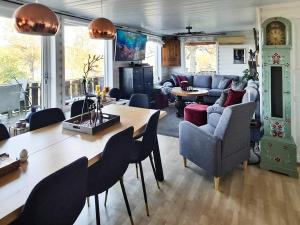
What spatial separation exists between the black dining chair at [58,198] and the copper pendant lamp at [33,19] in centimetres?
93

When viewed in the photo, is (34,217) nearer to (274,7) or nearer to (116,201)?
(116,201)

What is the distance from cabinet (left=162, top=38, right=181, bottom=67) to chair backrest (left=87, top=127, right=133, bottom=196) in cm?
665

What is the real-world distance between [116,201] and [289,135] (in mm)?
2292

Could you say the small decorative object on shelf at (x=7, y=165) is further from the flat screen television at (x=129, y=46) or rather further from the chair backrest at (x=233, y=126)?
the flat screen television at (x=129, y=46)

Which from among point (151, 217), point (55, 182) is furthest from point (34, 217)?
point (151, 217)

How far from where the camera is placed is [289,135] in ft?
10.0

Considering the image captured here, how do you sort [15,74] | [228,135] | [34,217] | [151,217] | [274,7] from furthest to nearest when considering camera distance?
[15,74], [274,7], [228,135], [151,217], [34,217]

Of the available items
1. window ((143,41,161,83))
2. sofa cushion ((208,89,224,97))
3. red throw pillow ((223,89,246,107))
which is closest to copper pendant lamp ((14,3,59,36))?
red throw pillow ((223,89,246,107))

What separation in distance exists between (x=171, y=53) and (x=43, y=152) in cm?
701

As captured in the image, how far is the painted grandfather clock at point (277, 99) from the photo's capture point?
2973 mm

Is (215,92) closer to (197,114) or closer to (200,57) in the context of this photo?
(200,57)

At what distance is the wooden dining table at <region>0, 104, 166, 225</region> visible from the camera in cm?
115

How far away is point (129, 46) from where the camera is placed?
580cm

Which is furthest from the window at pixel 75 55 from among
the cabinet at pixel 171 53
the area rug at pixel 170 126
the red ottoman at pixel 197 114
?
the cabinet at pixel 171 53
